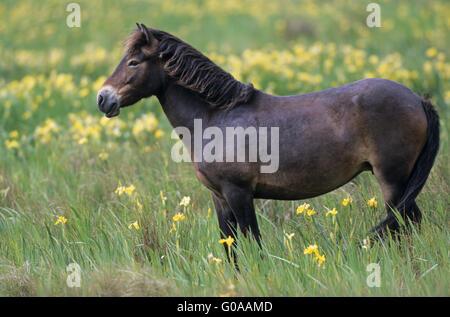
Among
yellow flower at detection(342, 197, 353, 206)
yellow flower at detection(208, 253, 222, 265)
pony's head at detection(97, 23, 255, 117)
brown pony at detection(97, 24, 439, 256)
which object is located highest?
pony's head at detection(97, 23, 255, 117)

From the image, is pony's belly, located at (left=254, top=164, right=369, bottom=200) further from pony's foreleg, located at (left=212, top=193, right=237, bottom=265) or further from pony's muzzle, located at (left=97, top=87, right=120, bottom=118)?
pony's muzzle, located at (left=97, top=87, right=120, bottom=118)

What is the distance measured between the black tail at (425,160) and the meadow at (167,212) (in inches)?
10.1

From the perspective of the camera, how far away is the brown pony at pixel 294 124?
368 centimetres

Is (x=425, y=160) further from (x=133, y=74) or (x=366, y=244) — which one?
(x=133, y=74)

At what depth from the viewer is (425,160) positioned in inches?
149

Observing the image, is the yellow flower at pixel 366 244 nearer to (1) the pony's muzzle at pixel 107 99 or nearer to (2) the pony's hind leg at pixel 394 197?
(2) the pony's hind leg at pixel 394 197

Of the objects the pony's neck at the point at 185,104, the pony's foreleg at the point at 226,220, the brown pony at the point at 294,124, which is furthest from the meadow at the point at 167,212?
the pony's neck at the point at 185,104

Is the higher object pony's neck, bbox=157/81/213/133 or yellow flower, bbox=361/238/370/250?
pony's neck, bbox=157/81/213/133

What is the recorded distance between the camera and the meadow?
3.46 m

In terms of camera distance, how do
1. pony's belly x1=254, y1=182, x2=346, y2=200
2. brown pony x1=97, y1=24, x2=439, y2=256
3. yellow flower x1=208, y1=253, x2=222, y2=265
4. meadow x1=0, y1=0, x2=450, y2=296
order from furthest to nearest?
pony's belly x1=254, y1=182, x2=346, y2=200 < brown pony x1=97, y1=24, x2=439, y2=256 < yellow flower x1=208, y1=253, x2=222, y2=265 < meadow x1=0, y1=0, x2=450, y2=296

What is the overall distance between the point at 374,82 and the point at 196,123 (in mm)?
1259

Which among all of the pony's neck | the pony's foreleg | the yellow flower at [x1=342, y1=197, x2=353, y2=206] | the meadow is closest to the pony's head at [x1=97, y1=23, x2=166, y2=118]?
the pony's neck
